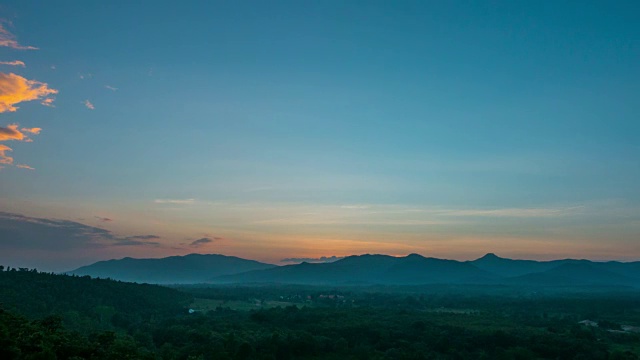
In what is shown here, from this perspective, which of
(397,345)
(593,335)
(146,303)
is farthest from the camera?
(146,303)

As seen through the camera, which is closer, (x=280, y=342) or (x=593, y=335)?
(x=280, y=342)

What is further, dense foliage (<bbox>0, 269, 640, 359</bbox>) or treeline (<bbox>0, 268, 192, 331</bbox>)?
treeline (<bbox>0, 268, 192, 331</bbox>)

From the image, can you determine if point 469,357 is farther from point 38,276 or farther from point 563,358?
point 38,276

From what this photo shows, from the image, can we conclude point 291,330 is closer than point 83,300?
Yes

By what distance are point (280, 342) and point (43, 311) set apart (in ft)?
167

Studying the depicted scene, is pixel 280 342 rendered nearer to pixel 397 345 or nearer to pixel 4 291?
pixel 397 345

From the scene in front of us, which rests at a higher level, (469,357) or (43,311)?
(43,311)

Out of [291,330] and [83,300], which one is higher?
[83,300]

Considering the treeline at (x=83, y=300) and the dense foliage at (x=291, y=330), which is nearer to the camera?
the dense foliage at (x=291, y=330)

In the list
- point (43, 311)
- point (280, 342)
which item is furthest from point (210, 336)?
point (43, 311)

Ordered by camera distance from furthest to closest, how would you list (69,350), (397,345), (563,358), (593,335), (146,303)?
(146,303)
(593,335)
(397,345)
(563,358)
(69,350)

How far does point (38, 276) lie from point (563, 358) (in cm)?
12083

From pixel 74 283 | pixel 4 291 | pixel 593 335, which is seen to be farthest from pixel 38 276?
pixel 593 335

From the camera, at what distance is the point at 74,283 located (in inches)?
4875
